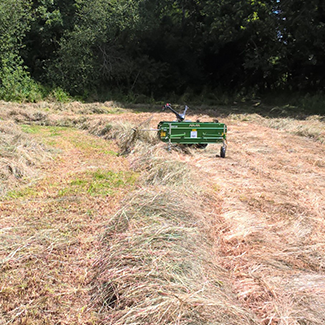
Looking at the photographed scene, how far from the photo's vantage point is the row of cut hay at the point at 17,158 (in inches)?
153

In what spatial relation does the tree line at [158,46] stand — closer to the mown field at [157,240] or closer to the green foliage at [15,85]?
the green foliage at [15,85]

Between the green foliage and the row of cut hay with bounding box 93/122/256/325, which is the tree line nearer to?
the green foliage

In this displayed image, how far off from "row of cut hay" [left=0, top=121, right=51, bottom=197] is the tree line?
9.28 meters

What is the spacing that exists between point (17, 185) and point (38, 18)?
16147 mm

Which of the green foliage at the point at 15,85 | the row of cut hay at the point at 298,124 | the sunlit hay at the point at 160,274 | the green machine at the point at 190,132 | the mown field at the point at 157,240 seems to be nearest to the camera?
the sunlit hay at the point at 160,274

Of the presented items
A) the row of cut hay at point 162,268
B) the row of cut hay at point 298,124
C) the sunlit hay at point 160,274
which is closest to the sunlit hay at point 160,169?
the row of cut hay at point 162,268

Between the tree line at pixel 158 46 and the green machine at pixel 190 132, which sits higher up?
the tree line at pixel 158 46

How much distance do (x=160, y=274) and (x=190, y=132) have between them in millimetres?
3851

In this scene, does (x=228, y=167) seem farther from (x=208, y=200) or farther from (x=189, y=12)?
(x=189, y=12)

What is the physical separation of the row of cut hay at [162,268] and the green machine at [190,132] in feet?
7.62

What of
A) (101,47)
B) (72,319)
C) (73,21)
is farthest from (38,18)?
(72,319)

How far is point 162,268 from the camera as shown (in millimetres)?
2018

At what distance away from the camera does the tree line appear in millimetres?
13641

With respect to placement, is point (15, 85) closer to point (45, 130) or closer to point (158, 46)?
point (45, 130)
